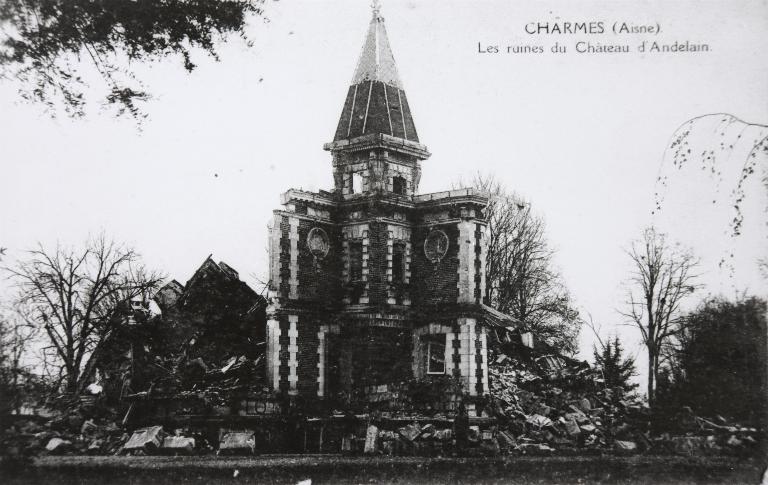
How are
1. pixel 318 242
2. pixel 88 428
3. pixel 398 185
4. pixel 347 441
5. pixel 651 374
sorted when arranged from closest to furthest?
1. pixel 88 428
2. pixel 347 441
3. pixel 651 374
4. pixel 318 242
5. pixel 398 185

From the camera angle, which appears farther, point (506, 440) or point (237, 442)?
point (506, 440)

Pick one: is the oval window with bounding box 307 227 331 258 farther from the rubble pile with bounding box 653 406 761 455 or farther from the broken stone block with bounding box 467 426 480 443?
the rubble pile with bounding box 653 406 761 455

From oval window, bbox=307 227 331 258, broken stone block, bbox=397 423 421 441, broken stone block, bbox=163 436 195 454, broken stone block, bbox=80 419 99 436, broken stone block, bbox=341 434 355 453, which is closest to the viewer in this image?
broken stone block, bbox=163 436 195 454

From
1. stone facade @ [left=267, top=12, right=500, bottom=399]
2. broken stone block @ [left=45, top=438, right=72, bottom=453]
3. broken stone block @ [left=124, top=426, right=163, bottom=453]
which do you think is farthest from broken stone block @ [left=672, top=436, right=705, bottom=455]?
broken stone block @ [left=45, top=438, right=72, bottom=453]

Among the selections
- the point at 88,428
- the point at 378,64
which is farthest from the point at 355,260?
the point at 88,428

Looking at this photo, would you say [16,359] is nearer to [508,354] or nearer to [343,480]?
[343,480]

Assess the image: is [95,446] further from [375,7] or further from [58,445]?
[375,7]
